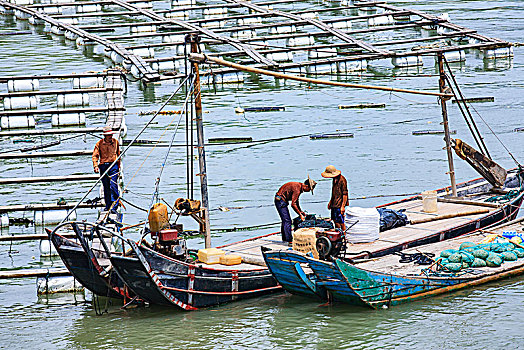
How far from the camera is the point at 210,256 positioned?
13727 millimetres

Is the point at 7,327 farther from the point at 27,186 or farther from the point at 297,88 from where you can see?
the point at 297,88

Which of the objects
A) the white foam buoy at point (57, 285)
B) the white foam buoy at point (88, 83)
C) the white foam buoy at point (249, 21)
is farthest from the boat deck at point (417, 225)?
the white foam buoy at point (249, 21)

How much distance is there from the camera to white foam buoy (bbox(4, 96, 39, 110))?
2873 cm

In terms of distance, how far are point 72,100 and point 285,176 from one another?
32.8 ft

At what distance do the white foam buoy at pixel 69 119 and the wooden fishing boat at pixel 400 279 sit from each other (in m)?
15.4

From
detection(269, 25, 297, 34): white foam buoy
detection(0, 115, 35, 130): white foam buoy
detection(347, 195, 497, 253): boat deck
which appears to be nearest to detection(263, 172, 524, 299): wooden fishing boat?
detection(347, 195, 497, 253): boat deck

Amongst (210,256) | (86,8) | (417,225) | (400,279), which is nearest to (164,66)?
(86,8)

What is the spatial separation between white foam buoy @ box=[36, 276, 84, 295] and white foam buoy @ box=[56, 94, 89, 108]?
14.9 m

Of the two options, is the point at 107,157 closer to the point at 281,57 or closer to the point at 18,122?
the point at 18,122

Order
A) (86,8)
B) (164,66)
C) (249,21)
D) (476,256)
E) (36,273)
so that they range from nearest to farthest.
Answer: (476,256) < (36,273) < (164,66) < (249,21) < (86,8)

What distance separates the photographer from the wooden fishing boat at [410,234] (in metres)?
12.8

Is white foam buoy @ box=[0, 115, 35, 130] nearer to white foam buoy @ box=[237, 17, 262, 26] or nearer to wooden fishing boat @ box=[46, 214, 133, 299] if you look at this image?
white foam buoy @ box=[237, 17, 262, 26]

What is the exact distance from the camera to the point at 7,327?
12906 mm

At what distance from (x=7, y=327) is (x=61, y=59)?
24.7 m
